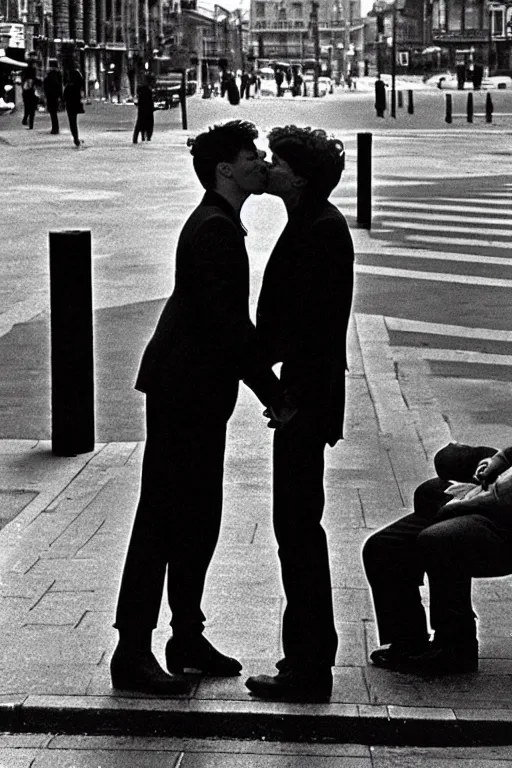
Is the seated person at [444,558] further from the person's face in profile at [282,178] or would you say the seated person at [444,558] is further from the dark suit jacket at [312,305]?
the person's face in profile at [282,178]

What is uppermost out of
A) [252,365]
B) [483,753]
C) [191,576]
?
[252,365]

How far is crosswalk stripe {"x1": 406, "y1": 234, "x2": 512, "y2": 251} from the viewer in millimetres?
17391

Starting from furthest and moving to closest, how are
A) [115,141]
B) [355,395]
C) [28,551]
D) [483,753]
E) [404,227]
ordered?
[115,141] < [404,227] < [355,395] < [28,551] < [483,753]

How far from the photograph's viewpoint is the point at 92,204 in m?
22.5

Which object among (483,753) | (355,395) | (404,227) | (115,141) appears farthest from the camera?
(115,141)

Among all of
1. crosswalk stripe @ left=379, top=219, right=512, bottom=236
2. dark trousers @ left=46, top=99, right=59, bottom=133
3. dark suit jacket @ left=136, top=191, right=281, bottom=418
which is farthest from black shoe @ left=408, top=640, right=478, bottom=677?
dark trousers @ left=46, top=99, right=59, bottom=133

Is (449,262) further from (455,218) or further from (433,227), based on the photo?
(455,218)

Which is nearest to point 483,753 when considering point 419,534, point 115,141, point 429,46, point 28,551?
point 419,534

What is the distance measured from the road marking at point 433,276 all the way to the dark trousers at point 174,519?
31.7 ft

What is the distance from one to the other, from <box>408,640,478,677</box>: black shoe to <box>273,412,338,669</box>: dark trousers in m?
0.34

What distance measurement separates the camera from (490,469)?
16.3 feet

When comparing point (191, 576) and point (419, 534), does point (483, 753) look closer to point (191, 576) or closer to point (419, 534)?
point (419, 534)

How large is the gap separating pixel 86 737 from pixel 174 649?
480 millimetres

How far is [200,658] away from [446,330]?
7.42 metres
